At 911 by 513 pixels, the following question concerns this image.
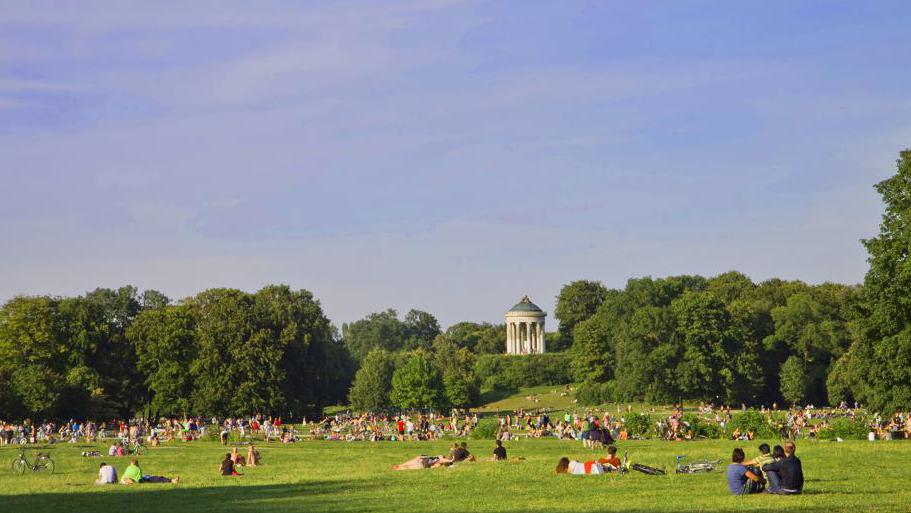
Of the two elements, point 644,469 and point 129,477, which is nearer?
point 644,469

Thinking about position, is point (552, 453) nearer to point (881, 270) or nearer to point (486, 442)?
point (486, 442)

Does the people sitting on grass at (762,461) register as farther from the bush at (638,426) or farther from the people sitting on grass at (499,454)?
the bush at (638,426)

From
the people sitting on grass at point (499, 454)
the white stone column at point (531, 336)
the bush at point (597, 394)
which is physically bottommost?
the people sitting on grass at point (499, 454)

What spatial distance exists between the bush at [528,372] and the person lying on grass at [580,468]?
10015 cm

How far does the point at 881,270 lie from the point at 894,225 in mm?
2003

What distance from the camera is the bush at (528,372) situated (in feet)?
433

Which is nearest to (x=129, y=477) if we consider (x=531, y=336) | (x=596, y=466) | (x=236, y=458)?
(x=236, y=458)

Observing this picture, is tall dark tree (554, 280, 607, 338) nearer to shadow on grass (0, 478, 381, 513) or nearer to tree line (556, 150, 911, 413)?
tree line (556, 150, 911, 413)

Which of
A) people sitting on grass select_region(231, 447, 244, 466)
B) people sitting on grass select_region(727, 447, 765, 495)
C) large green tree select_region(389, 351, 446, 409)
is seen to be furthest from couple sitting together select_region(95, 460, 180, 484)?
large green tree select_region(389, 351, 446, 409)

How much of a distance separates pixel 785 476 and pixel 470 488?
6873 mm

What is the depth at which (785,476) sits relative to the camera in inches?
977

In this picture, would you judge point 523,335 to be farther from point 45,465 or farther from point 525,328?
point 45,465

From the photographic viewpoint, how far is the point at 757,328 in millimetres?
111750

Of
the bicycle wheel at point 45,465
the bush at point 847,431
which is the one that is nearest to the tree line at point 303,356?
the bush at point 847,431
